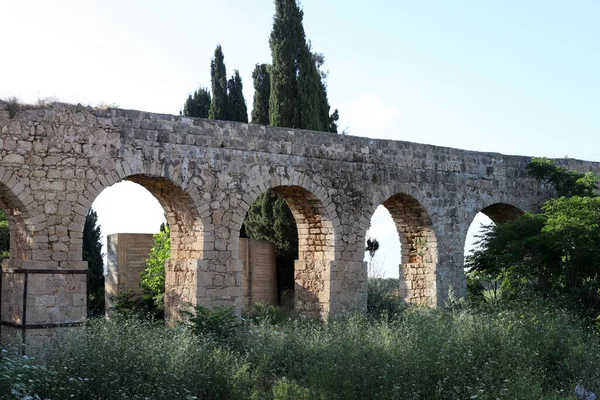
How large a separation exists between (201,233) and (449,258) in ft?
20.0

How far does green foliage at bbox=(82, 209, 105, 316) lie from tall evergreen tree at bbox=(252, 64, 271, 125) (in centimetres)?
490

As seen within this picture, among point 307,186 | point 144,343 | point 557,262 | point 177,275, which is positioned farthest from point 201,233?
point 557,262

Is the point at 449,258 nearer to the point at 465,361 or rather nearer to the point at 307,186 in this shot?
the point at 307,186

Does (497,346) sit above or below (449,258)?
below

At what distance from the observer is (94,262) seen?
814 inches

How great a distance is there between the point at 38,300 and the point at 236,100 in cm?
1307

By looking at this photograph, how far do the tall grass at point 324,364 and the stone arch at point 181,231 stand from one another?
2157mm

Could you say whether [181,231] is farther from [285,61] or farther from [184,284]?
[285,61]

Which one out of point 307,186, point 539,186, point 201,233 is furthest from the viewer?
point 539,186

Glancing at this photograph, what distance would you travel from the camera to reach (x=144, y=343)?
32.4 feet

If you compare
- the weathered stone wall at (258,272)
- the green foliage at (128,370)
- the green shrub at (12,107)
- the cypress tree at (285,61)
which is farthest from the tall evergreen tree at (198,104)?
the green foliage at (128,370)

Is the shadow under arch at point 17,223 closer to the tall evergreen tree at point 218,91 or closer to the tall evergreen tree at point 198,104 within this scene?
the tall evergreen tree at point 218,91

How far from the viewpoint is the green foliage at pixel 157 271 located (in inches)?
639

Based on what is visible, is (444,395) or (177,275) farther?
(177,275)
